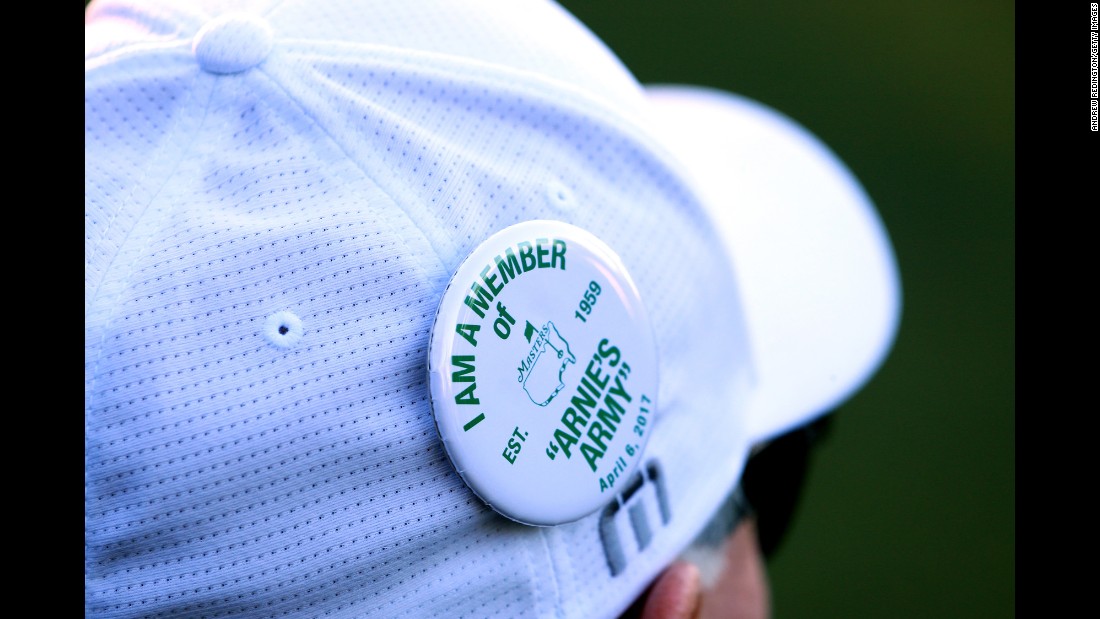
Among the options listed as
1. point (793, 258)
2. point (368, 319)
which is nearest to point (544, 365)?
point (368, 319)

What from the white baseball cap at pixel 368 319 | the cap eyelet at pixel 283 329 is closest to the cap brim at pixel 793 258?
the white baseball cap at pixel 368 319

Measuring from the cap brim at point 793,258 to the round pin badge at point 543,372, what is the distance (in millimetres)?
275

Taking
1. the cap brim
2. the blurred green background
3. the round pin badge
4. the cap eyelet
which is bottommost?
the blurred green background

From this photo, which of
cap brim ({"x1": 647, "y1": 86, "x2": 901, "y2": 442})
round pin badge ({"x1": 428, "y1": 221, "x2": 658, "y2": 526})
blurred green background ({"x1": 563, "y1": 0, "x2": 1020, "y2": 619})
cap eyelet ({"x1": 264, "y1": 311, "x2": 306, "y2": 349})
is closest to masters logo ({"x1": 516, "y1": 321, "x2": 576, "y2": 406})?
round pin badge ({"x1": 428, "y1": 221, "x2": 658, "y2": 526})

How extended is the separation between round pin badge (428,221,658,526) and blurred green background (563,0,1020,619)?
111 centimetres

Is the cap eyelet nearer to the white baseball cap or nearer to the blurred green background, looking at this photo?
the white baseball cap

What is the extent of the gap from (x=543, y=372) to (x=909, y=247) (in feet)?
5.57

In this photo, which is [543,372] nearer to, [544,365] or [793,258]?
[544,365]

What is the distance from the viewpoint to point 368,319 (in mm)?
564

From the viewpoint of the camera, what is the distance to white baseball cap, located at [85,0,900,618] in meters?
0.55

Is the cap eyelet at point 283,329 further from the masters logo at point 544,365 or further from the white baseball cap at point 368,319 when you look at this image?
the masters logo at point 544,365

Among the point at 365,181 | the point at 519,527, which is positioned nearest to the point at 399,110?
the point at 365,181

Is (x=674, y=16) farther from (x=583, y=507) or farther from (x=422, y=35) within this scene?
(x=583, y=507)

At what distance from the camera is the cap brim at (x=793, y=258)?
0.94m
